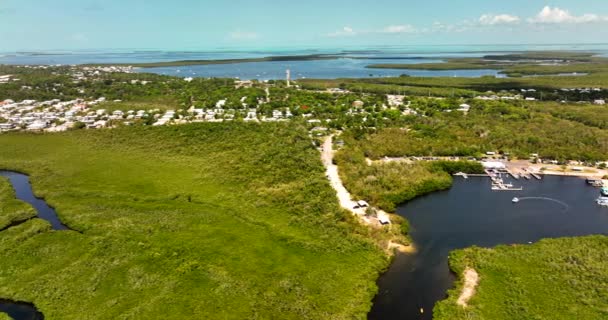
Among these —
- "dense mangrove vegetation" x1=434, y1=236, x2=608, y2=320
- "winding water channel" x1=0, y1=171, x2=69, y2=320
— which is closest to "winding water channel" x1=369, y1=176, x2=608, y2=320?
"dense mangrove vegetation" x1=434, y1=236, x2=608, y2=320

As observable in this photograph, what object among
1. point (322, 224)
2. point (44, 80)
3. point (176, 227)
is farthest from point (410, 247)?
point (44, 80)

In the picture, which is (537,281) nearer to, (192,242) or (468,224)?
(468,224)

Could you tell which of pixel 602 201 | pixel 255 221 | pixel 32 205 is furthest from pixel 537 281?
pixel 32 205

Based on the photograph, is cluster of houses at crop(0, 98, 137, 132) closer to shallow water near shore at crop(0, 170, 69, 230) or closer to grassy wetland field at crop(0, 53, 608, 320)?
grassy wetland field at crop(0, 53, 608, 320)

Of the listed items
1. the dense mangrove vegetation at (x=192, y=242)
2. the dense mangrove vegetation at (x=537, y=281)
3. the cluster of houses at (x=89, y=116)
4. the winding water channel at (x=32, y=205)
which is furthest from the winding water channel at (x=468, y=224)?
the cluster of houses at (x=89, y=116)

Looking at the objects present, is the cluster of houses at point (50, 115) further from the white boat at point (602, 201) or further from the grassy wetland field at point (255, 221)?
the white boat at point (602, 201)

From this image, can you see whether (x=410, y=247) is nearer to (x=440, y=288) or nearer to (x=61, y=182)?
(x=440, y=288)
